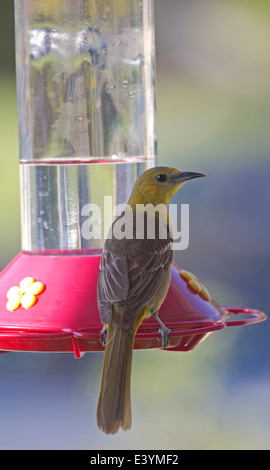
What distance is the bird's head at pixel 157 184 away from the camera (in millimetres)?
4988

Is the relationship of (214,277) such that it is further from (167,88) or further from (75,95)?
(75,95)

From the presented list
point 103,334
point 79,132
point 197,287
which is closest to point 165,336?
point 103,334

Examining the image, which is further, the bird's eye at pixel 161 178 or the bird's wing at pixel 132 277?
the bird's eye at pixel 161 178

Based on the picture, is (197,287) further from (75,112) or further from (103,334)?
(75,112)

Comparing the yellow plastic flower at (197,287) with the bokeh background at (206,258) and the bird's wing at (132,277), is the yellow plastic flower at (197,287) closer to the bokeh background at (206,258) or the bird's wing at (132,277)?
the bird's wing at (132,277)

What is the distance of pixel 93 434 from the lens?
354 inches

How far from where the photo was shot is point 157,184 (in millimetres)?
5004

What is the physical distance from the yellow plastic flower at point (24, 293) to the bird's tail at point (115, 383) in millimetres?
459

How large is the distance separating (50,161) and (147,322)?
113cm

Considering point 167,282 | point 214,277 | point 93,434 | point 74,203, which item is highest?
point 74,203

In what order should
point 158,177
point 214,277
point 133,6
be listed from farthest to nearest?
1. point 214,277
2. point 133,6
3. point 158,177

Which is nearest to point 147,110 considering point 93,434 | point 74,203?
point 74,203

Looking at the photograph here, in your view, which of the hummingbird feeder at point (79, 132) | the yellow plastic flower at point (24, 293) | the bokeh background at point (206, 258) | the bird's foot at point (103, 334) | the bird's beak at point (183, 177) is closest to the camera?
the bird's foot at point (103, 334)

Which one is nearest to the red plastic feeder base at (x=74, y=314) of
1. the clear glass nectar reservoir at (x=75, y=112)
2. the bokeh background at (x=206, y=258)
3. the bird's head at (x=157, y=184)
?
the clear glass nectar reservoir at (x=75, y=112)
